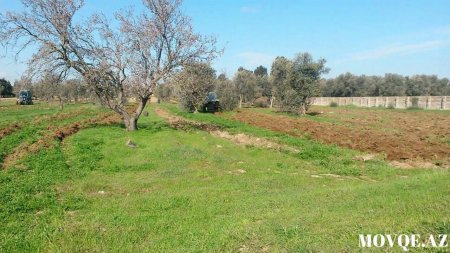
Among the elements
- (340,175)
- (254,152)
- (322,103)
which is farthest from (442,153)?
(322,103)

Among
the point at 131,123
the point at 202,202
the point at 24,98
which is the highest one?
the point at 24,98

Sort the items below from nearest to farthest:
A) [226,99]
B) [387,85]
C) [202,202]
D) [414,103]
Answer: [202,202], [226,99], [414,103], [387,85]

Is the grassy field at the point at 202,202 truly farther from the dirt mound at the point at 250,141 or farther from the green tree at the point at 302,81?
the green tree at the point at 302,81

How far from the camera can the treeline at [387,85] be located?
104875mm

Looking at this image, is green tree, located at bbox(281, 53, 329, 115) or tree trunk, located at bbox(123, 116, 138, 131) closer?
tree trunk, located at bbox(123, 116, 138, 131)

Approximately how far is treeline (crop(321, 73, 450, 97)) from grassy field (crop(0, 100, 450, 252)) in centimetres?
9127

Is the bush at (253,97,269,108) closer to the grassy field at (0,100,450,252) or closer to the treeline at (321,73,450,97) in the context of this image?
the treeline at (321,73,450,97)

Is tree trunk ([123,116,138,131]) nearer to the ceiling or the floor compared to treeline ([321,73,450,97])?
nearer to the floor

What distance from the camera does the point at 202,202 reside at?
9242 millimetres

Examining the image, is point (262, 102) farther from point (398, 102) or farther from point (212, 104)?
point (212, 104)

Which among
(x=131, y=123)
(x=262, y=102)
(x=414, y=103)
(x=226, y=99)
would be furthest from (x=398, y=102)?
(x=131, y=123)

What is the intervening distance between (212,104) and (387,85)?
70641mm

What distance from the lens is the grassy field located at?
20.7ft

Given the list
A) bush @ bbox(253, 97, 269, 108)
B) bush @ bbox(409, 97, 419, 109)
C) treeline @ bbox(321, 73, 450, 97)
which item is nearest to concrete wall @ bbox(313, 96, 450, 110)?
bush @ bbox(409, 97, 419, 109)
